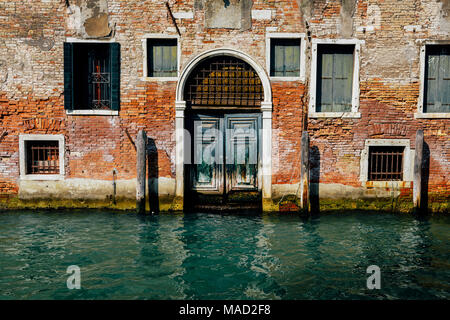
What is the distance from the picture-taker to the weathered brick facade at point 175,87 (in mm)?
6836

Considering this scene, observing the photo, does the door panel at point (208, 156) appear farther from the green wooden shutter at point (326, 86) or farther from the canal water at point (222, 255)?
the green wooden shutter at point (326, 86)

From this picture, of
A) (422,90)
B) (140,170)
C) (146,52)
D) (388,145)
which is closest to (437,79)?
(422,90)

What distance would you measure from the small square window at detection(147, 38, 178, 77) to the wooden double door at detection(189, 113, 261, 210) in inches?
44.1

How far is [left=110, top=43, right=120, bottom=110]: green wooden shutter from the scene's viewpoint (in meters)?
6.88

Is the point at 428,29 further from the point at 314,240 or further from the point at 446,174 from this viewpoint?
the point at 314,240

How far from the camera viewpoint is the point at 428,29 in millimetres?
6863

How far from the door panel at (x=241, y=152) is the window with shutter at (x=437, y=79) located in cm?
354

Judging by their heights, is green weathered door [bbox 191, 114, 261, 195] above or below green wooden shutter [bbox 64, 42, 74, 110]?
below

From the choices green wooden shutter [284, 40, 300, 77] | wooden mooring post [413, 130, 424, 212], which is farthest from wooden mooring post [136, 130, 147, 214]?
wooden mooring post [413, 130, 424, 212]

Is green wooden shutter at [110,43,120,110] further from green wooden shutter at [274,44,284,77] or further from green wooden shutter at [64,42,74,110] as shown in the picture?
green wooden shutter at [274,44,284,77]

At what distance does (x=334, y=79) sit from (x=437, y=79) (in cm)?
205

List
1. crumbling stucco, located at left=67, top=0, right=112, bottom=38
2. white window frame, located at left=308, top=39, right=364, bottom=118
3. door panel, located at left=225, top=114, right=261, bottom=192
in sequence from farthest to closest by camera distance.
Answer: door panel, located at left=225, top=114, right=261, bottom=192 < white window frame, located at left=308, top=39, right=364, bottom=118 < crumbling stucco, located at left=67, top=0, right=112, bottom=38

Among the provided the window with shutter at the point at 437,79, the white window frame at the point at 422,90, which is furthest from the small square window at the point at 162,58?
the window with shutter at the point at 437,79

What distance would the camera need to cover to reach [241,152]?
7.30m
